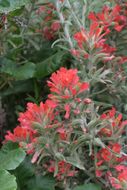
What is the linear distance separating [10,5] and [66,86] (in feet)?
2.43

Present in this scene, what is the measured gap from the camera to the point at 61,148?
1.78 meters

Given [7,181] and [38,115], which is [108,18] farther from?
[7,181]

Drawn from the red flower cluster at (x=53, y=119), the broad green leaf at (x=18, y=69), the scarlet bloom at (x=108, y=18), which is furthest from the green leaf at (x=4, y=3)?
the red flower cluster at (x=53, y=119)

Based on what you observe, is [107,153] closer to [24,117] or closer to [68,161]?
[68,161]

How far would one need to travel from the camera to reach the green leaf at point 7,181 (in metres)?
1.63

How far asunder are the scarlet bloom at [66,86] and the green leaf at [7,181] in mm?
333

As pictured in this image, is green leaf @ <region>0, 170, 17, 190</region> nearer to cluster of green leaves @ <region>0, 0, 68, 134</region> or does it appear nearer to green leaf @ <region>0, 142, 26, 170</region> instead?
green leaf @ <region>0, 142, 26, 170</region>

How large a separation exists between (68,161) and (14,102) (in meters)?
0.95

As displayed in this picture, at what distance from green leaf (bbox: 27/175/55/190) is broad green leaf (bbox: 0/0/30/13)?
803mm

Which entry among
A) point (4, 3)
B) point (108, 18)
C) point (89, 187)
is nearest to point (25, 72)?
point (4, 3)

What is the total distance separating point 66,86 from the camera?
167 centimetres

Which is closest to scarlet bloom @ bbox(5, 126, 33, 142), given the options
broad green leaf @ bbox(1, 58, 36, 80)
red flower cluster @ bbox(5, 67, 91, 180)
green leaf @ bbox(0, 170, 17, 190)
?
red flower cluster @ bbox(5, 67, 91, 180)

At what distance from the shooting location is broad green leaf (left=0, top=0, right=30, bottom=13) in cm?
217

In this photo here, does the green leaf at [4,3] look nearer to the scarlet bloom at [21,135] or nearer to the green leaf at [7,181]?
the scarlet bloom at [21,135]
